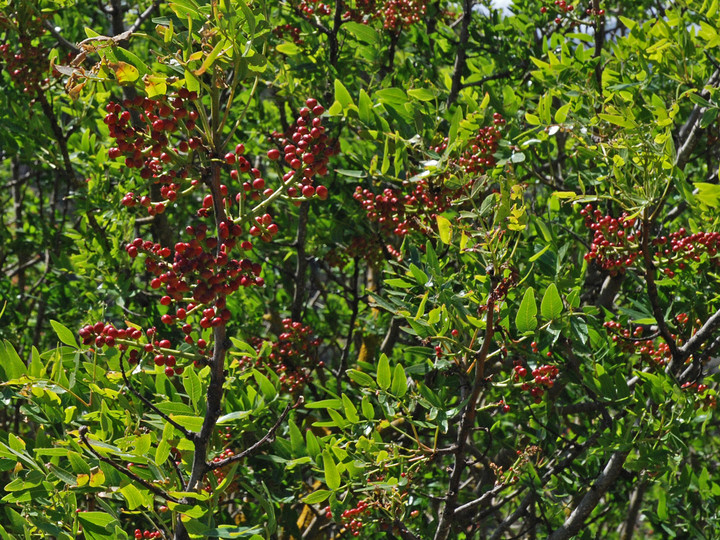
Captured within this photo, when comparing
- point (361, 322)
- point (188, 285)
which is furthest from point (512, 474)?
point (361, 322)

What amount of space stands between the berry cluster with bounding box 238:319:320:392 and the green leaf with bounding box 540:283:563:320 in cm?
117

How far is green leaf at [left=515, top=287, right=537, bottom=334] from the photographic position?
190cm

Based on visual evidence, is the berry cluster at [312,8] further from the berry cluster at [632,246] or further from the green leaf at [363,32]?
the berry cluster at [632,246]

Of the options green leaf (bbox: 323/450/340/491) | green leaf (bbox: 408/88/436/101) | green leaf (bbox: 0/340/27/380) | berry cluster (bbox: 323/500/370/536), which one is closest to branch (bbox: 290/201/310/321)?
green leaf (bbox: 408/88/436/101)

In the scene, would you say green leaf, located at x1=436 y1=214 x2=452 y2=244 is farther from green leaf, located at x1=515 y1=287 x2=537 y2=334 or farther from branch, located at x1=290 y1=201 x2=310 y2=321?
branch, located at x1=290 y1=201 x2=310 y2=321

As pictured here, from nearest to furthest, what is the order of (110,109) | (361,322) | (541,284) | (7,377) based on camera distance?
(110,109), (7,377), (541,284), (361,322)

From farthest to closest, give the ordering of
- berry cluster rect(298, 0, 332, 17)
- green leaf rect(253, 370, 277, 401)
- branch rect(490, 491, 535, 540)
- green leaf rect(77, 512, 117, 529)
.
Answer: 1. berry cluster rect(298, 0, 332, 17)
2. branch rect(490, 491, 535, 540)
3. green leaf rect(253, 370, 277, 401)
4. green leaf rect(77, 512, 117, 529)

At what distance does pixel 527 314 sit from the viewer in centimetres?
192

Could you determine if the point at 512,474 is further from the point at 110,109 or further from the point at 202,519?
the point at 110,109

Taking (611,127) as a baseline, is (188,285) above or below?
below

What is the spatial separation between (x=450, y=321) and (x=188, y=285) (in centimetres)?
81

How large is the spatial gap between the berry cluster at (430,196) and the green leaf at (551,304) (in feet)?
1.53

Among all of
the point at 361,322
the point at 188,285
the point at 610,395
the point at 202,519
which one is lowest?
the point at 361,322

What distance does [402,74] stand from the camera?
10.4 ft
